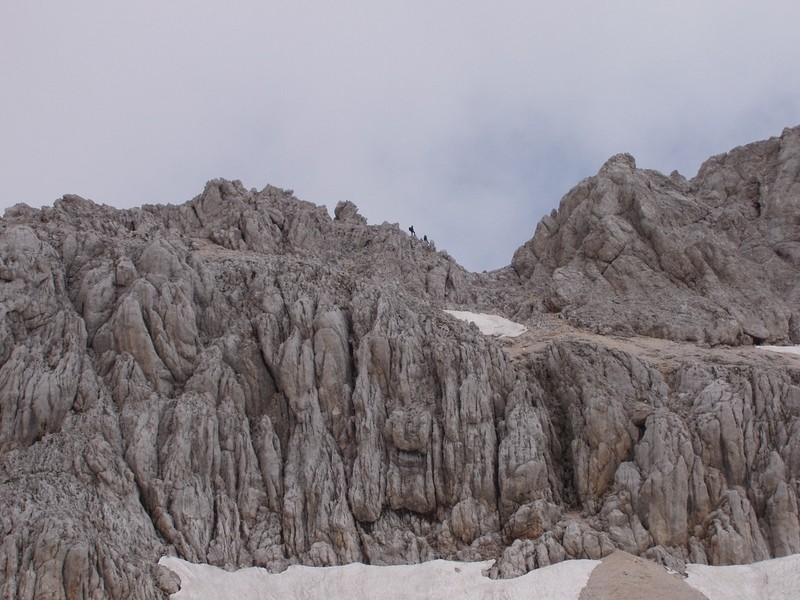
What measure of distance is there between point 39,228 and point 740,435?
48.1m

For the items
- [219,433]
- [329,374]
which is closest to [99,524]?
[219,433]

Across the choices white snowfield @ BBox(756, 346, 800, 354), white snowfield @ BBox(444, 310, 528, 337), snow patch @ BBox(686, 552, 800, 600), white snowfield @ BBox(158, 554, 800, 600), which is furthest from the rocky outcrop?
white snowfield @ BBox(158, 554, 800, 600)

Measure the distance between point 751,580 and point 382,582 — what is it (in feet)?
62.4

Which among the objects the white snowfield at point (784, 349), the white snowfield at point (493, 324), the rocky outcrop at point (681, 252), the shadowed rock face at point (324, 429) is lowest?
the shadowed rock face at point (324, 429)

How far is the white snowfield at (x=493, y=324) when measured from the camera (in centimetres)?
6299

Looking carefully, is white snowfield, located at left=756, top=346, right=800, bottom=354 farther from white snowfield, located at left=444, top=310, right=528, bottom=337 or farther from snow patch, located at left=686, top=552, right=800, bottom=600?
snow patch, located at left=686, top=552, right=800, bottom=600

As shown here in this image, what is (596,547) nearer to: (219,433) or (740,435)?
(740,435)

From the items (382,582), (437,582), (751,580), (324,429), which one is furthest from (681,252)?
(382,582)

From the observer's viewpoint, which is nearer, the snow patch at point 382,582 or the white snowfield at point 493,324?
the snow patch at point 382,582

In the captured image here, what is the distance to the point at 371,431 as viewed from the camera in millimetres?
47969

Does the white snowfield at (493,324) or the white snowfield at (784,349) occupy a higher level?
the white snowfield at (493,324)

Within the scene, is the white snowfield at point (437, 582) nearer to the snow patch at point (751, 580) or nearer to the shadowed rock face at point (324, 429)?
Answer: the snow patch at point (751, 580)

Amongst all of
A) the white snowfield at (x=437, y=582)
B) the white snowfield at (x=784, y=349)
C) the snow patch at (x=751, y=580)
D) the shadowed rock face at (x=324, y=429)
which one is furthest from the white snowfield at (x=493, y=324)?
the snow patch at (x=751, y=580)

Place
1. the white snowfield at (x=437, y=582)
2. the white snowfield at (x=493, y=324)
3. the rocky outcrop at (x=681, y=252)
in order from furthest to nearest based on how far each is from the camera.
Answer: the rocky outcrop at (x=681, y=252)
the white snowfield at (x=493, y=324)
the white snowfield at (x=437, y=582)
